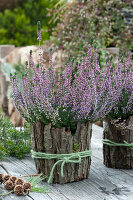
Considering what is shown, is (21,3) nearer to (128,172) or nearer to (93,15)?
(93,15)

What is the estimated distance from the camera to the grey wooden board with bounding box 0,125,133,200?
196cm

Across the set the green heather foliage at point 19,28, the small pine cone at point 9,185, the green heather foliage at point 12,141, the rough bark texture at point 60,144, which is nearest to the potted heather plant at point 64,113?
the rough bark texture at point 60,144

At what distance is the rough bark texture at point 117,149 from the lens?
233 centimetres

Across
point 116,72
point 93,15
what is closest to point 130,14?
point 93,15

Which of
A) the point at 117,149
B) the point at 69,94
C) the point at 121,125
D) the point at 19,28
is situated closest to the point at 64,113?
the point at 69,94

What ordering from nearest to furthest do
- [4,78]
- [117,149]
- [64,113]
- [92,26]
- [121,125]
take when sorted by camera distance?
[64,113] < [121,125] < [117,149] < [92,26] < [4,78]

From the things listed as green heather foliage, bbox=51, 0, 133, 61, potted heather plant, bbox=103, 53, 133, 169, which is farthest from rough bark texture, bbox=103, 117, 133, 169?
green heather foliage, bbox=51, 0, 133, 61

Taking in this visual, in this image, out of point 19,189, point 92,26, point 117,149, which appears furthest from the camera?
point 92,26

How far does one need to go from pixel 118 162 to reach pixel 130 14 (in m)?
3.56

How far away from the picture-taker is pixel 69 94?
2023 mm

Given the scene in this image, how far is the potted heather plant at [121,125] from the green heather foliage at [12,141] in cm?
67

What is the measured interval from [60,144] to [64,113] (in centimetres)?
20

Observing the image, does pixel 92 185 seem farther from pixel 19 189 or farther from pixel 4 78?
pixel 4 78

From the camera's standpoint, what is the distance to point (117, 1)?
527 cm
